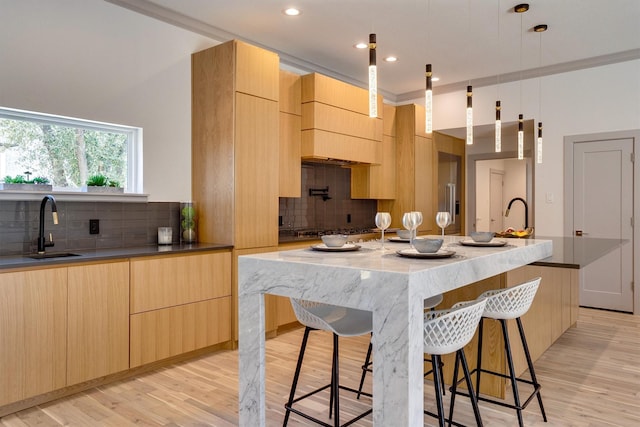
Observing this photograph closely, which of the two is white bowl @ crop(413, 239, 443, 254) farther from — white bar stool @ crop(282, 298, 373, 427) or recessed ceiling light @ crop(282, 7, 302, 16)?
recessed ceiling light @ crop(282, 7, 302, 16)

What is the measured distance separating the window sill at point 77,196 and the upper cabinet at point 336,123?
1.72 m

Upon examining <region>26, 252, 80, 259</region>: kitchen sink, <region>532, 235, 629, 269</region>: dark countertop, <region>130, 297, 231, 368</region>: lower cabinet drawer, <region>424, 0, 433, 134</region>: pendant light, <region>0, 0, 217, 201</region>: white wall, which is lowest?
<region>130, 297, 231, 368</region>: lower cabinet drawer

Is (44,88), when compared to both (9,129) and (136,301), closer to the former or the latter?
(9,129)

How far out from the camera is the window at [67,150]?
10.1ft

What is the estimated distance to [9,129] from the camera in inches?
120

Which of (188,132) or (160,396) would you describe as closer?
(160,396)

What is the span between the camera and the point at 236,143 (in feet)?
12.0

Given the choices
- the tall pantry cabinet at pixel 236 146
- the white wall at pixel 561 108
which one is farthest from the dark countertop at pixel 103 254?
the white wall at pixel 561 108

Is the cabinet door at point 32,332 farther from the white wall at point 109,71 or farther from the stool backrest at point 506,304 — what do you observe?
the stool backrest at point 506,304

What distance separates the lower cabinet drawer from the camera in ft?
10.0

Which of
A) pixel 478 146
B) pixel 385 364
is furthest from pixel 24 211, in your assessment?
pixel 478 146

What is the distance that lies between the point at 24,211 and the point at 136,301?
93 cm

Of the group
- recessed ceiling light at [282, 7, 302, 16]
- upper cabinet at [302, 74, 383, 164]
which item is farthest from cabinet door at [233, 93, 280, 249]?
recessed ceiling light at [282, 7, 302, 16]

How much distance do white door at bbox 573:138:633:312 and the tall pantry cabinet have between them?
3538 mm
